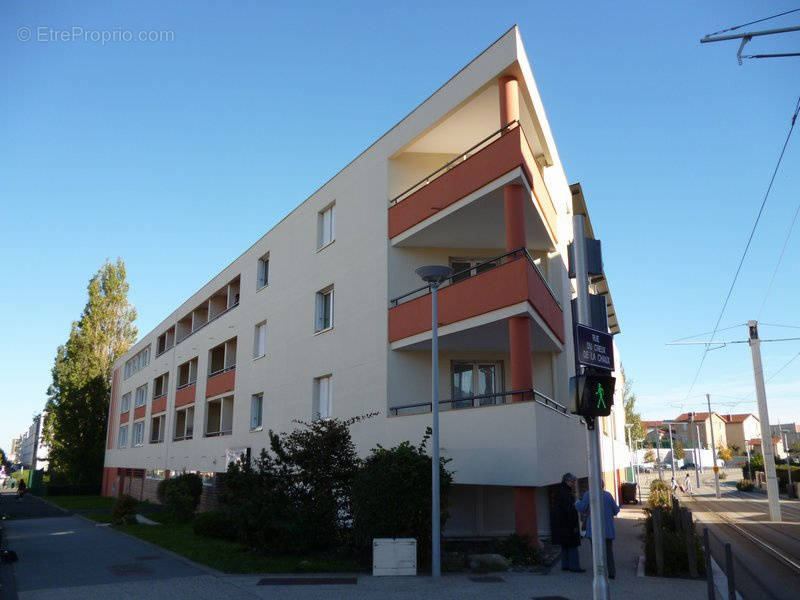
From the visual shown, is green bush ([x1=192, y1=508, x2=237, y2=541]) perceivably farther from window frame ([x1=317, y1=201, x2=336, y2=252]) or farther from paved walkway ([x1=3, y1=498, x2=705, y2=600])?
window frame ([x1=317, y1=201, x2=336, y2=252])

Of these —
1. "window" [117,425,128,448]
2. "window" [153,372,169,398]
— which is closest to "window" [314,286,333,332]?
"window" [153,372,169,398]

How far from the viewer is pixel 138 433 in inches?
1727

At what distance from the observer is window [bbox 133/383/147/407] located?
43816 mm

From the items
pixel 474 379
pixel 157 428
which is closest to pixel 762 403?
pixel 474 379

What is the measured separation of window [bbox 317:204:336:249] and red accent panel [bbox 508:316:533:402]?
8.79m

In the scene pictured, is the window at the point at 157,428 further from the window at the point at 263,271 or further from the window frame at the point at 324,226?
the window frame at the point at 324,226

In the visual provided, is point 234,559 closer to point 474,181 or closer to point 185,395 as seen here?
point 474,181

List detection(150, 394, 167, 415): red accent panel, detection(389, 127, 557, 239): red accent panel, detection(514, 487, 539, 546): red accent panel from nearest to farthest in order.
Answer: detection(514, 487, 539, 546): red accent panel < detection(389, 127, 557, 239): red accent panel < detection(150, 394, 167, 415): red accent panel

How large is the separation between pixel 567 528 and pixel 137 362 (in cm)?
4262

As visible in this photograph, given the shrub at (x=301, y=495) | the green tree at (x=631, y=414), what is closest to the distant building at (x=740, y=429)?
the green tree at (x=631, y=414)

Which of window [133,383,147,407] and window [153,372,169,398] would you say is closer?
window [153,372,169,398]

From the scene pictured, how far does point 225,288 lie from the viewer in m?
30.9

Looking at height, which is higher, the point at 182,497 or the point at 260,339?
the point at 260,339

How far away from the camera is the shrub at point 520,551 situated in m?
12.2
